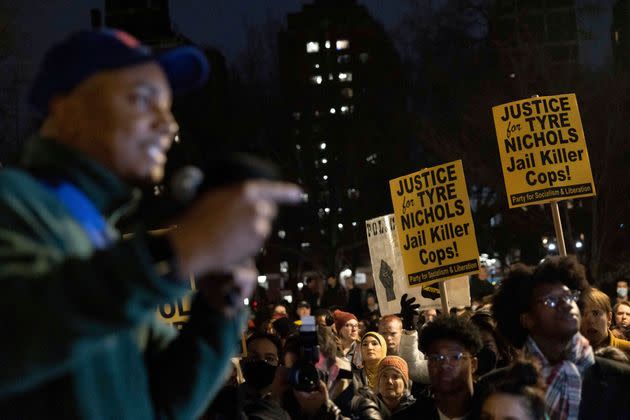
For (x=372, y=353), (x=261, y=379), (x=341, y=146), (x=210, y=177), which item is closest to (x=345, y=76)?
(x=341, y=146)

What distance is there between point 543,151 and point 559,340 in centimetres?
439

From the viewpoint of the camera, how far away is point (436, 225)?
34.1 ft

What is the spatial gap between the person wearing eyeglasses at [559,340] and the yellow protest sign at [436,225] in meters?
3.88

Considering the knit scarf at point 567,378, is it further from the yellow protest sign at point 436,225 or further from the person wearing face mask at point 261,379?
the yellow protest sign at point 436,225

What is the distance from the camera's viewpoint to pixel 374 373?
9.37 m

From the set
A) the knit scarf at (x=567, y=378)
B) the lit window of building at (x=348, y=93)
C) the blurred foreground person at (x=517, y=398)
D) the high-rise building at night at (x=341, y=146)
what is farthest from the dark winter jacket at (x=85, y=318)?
the lit window of building at (x=348, y=93)

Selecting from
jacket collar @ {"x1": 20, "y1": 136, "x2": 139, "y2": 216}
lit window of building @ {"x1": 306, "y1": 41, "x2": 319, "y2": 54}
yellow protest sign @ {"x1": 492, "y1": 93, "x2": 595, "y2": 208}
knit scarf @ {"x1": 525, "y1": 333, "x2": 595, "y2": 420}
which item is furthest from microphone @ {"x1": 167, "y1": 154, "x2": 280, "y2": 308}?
lit window of building @ {"x1": 306, "y1": 41, "x2": 319, "y2": 54}

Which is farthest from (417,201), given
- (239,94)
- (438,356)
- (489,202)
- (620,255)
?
(239,94)

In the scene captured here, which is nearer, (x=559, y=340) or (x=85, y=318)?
(x=85, y=318)

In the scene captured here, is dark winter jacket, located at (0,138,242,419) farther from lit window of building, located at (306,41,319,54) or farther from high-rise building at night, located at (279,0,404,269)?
lit window of building, located at (306,41,319,54)

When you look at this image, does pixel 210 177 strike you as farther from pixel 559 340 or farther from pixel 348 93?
pixel 348 93

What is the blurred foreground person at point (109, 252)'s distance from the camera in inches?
61.7

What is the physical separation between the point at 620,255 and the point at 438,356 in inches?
1123

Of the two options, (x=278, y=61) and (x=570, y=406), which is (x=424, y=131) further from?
(x=570, y=406)
